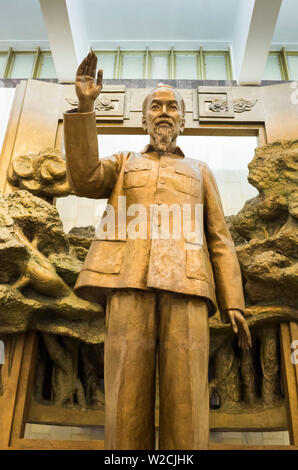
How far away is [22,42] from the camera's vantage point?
25.3ft

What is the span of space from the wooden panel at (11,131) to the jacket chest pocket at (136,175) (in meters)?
2.40

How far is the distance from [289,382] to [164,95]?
2.72 m

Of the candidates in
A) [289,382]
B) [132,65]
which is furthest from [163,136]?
[132,65]

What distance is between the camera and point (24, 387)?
3777 mm

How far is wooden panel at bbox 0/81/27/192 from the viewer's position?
4.82 metres

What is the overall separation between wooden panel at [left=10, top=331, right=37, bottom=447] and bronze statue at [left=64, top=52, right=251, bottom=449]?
72.1 inches

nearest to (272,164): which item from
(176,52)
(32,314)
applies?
(32,314)

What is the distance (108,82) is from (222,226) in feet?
12.7

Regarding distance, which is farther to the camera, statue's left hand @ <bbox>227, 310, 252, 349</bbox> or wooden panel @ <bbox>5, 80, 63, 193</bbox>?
wooden panel @ <bbox>5, 80, 63, 193</bbox>

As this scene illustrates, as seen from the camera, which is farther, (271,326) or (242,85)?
(242,85)

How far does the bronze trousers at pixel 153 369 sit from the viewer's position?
2094mm

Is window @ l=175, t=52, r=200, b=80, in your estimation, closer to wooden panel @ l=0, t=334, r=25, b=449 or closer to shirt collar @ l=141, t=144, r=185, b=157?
shirt collar @ l=141, t=144, r=185, b=157

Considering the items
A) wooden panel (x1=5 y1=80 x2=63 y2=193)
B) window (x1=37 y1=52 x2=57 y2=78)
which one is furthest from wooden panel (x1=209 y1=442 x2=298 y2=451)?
window (x1=37 y1=52 x2=57 y2=78)

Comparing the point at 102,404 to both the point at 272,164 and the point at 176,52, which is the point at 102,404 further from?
the point at 176,52
